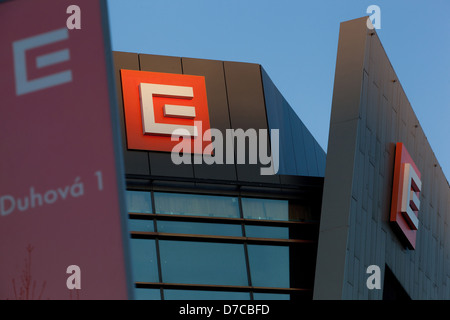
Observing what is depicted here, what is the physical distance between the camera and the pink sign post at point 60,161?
18.2 ft

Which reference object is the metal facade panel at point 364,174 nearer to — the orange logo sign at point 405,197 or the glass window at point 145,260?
the orange logo sign at point 405,197

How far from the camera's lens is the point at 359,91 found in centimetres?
1948

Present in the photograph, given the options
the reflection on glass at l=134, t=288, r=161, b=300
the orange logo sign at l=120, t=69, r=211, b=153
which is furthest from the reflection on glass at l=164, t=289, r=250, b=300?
the orange logo sign at l=120, t=69, r=211, b=153

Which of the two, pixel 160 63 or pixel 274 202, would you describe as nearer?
pixel 274 202

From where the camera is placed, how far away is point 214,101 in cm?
2117

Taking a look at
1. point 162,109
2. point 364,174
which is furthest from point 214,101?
point 364,174

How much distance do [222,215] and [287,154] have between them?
2982 millimetres

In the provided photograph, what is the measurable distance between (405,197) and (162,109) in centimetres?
699

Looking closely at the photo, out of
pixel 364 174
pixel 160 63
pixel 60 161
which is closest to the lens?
pixel 60 161

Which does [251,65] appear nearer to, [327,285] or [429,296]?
[327,285]

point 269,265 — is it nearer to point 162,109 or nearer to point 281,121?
point 281,121

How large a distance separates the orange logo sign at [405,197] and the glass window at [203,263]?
15.2ft

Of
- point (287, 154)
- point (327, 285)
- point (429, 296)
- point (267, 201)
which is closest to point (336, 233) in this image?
point (327, 285)
